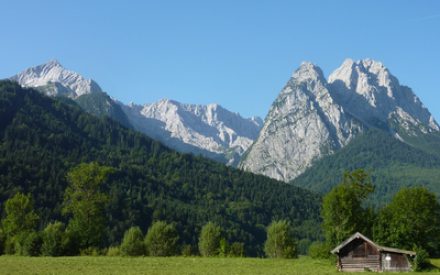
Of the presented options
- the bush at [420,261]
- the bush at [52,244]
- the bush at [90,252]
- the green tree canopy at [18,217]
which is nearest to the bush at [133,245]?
the bush at [90,252]

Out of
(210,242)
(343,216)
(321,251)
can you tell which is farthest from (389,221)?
(210,242)

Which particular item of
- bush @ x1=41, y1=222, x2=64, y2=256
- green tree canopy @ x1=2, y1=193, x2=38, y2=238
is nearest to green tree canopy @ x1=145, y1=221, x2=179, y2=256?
green tree canopy @ x1=2, y1=193, x2=38, y2=238

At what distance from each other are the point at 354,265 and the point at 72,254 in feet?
175

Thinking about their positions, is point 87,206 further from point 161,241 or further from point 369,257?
point 369,257

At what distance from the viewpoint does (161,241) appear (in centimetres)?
12950

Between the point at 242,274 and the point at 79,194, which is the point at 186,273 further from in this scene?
the point at 79,194

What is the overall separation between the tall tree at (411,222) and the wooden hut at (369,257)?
18063 millimetres

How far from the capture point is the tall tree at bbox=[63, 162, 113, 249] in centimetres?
10244

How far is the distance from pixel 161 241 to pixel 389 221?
5953cm

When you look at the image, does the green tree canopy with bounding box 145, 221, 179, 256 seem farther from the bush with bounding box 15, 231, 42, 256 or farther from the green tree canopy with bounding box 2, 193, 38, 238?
the bush with bounding box 15, 231, 42, 256

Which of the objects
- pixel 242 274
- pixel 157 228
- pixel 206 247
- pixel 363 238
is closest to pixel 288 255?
pixel 206 247

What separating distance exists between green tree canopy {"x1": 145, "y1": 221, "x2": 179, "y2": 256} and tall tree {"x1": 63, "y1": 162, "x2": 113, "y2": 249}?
80.6 feet

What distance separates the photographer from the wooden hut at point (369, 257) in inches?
2842

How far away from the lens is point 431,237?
96.0m
